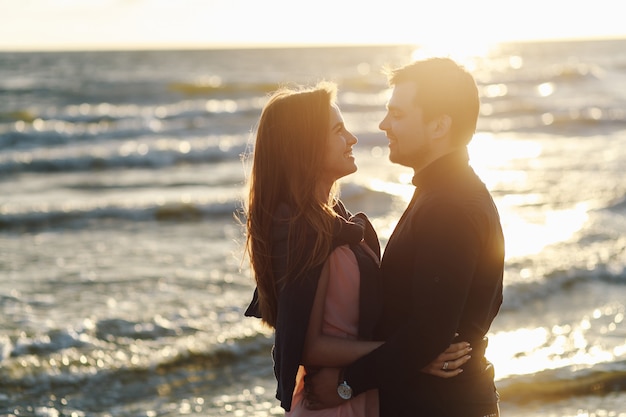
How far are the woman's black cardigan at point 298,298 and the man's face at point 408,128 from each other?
334mm

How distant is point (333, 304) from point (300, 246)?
26cm

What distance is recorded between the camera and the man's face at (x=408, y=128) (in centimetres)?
313

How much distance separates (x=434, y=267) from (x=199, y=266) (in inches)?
307

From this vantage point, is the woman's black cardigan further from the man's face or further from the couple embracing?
the man's face

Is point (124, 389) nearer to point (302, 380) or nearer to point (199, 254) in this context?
point (302, 380)

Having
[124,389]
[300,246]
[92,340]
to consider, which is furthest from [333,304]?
[92,340]

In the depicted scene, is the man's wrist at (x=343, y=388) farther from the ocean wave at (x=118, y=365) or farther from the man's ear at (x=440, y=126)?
the ocean wave at (x=118, y=365)

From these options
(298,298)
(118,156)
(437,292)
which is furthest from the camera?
(118,156)

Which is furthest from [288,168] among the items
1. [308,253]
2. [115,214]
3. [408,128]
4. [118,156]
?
[118,156]

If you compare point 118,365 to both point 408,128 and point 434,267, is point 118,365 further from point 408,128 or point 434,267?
point 434,267

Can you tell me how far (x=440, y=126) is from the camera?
3107mm

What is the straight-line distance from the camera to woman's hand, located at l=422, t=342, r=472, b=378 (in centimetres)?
303

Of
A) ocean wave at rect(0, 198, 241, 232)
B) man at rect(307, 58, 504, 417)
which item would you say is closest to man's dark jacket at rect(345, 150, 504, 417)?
man at rect(307, 58, 504, 417)

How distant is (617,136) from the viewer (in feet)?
83.7
